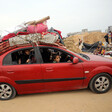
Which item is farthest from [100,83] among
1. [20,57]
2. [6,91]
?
[6,91]

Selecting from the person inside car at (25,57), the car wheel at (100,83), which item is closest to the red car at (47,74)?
the car wheel at (100,83)

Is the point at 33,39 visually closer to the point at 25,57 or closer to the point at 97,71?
the point at 25,57

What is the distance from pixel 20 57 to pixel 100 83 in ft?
7.77

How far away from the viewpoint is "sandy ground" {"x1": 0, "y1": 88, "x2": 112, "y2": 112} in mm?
2252

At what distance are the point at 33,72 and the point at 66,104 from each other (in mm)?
1121

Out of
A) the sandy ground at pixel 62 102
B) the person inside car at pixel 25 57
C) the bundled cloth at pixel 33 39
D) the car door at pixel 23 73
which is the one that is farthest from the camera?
the person inside car at pixel 25 57

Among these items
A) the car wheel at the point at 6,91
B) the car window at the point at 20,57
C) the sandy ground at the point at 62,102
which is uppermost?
the car window at the point at 20,57

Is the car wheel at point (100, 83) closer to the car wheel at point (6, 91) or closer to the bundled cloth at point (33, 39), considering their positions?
the bundled cloth at point (33, 39)

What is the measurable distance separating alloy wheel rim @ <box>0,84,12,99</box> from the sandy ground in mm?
150

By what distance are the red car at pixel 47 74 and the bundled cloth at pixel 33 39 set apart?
157 millimetres

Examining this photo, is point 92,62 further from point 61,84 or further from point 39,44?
point 39,44

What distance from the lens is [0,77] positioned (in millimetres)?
2455

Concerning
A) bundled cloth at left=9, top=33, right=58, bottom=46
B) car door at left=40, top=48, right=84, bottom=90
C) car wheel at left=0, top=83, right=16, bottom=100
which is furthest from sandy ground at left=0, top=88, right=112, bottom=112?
bundled cloth at left=9, top=33, right=58, bottom=46

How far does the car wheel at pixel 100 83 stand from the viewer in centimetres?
267
